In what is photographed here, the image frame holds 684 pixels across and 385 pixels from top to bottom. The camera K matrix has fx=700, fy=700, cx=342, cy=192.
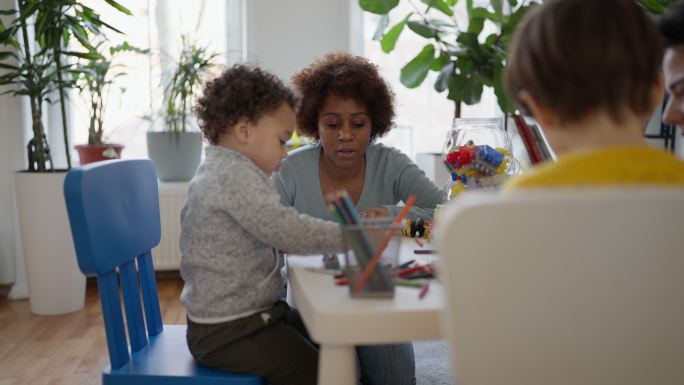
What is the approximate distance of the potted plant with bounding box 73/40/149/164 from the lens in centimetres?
330

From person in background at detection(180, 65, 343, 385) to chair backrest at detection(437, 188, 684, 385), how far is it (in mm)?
524

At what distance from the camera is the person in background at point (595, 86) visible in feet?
2.59

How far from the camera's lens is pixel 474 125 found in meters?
1.60

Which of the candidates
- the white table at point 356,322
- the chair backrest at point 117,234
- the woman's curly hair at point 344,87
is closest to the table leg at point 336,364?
Result: the white table at point 356,322

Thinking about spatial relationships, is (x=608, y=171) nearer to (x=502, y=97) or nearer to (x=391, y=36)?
(x=502, y=97)

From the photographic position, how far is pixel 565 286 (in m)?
0.68

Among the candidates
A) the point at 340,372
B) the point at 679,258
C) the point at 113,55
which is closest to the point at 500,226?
the point at 679,258

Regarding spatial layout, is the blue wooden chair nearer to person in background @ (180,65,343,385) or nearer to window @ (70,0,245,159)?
person in background @ (180,65,343,385)

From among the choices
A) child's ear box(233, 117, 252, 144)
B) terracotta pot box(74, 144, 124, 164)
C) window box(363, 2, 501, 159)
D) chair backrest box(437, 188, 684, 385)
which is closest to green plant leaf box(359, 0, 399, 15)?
window box(363, 2, 501, 159)

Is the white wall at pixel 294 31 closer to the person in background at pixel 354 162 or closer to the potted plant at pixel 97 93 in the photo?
the potted plant at pixel 97 93

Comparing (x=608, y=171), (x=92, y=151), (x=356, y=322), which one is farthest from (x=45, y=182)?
(x=608, y=171)

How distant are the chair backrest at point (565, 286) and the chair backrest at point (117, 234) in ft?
2.44

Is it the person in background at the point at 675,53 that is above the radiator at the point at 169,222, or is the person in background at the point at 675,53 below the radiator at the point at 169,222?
above

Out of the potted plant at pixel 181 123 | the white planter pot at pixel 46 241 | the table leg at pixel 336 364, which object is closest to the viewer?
the table leg at pixel 336 364
